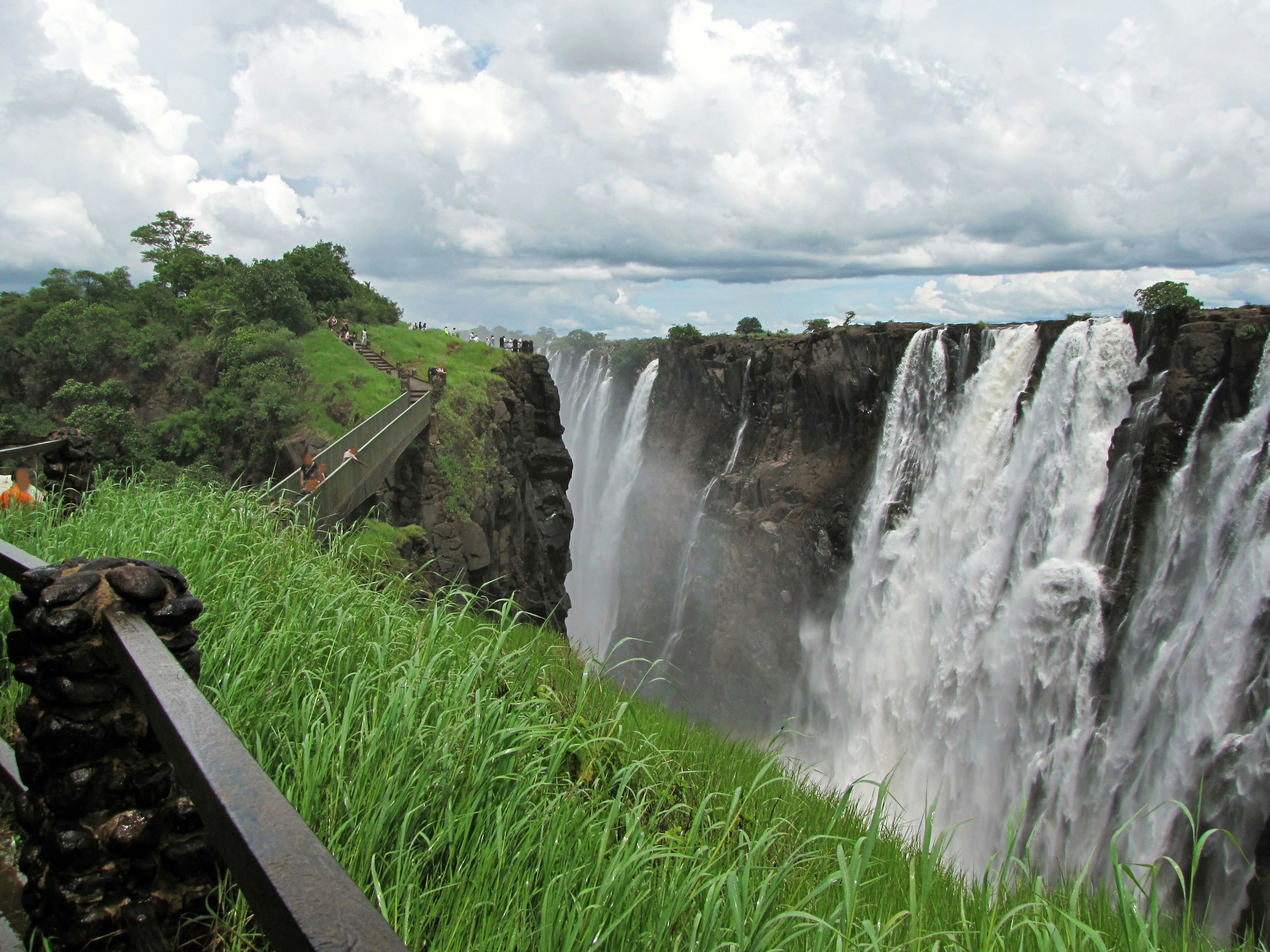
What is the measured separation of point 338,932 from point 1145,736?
1970 cm

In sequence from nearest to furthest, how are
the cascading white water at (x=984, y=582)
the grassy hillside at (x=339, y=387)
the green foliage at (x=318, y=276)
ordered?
the cascading white water at (x=984, y=582) → the grassy hillside at (x=339, y=387) → the green foliage at (x=318, y=276)

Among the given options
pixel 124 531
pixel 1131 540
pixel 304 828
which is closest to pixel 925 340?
pixel 1131 540

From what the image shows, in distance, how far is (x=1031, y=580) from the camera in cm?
1917

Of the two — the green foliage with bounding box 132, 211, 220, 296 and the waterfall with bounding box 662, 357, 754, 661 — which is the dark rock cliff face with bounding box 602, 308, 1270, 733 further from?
the green foliage with bounding box 132, 211, 220, 296

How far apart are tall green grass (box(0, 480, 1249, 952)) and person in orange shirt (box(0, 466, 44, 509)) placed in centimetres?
58

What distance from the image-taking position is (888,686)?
25.3m

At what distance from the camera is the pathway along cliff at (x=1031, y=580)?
1512cm

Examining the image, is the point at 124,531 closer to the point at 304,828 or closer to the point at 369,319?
the point at 304,828

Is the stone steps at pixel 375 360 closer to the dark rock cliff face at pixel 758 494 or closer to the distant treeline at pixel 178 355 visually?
the distant treeline at pixel 178 355

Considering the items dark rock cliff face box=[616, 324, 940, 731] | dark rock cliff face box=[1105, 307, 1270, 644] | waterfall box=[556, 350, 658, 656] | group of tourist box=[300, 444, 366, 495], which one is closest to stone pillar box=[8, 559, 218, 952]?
group of tourist box=[300, 444, 366, 495]

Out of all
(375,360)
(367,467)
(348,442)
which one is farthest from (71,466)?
(375,360)

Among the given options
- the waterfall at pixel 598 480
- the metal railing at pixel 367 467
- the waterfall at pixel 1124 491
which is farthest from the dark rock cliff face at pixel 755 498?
the metal railing at pixel 367 467

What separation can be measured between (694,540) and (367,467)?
91.7 ft

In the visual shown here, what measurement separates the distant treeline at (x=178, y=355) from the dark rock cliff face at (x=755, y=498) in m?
17.2
